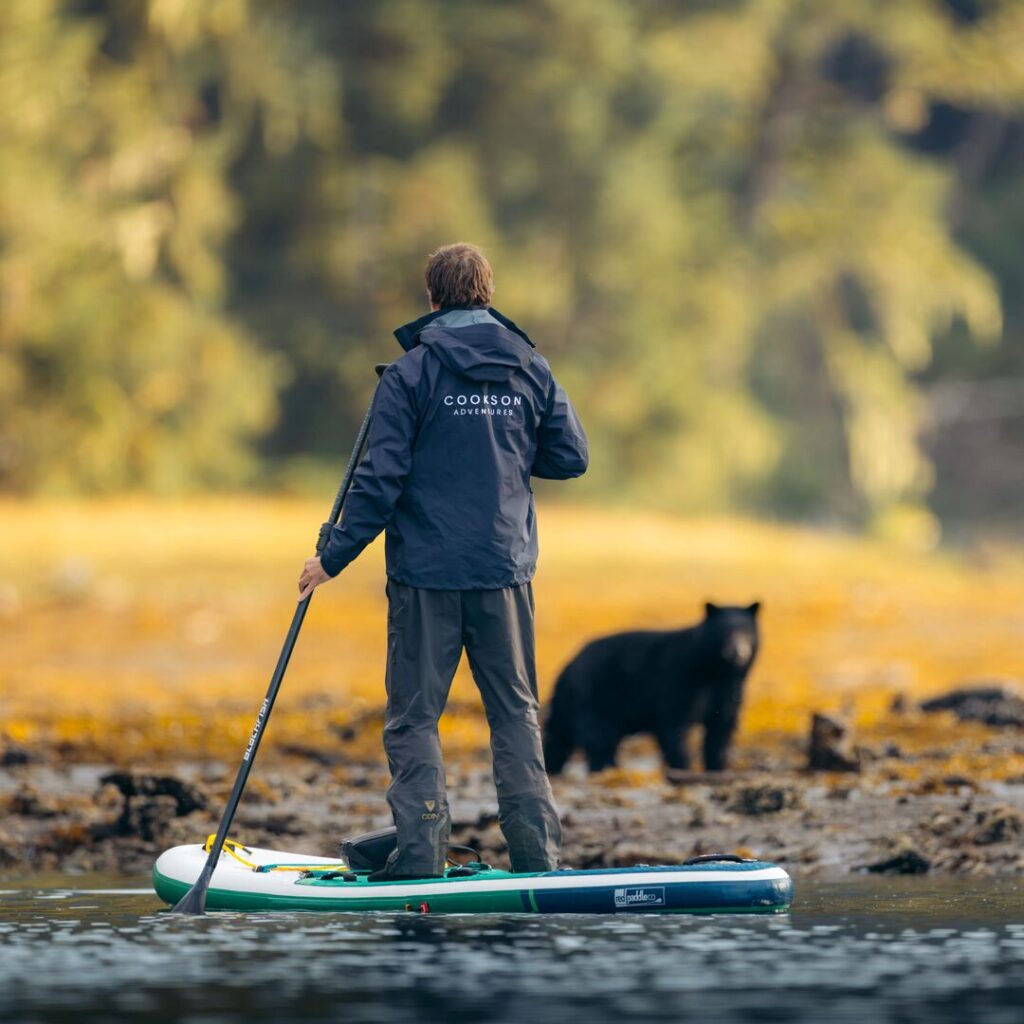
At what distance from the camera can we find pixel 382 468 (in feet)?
25.8

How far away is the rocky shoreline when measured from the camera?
32.1ft

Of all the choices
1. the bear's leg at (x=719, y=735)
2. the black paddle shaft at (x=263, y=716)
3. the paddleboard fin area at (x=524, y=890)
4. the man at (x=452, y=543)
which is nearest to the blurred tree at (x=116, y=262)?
the bear's leg at (x=719, y=735)

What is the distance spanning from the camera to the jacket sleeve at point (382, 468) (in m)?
7.88

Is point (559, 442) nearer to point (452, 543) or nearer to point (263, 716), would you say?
point (452, 543)

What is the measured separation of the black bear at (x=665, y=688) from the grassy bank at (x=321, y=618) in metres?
1.54

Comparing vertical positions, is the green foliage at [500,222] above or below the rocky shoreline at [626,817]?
above

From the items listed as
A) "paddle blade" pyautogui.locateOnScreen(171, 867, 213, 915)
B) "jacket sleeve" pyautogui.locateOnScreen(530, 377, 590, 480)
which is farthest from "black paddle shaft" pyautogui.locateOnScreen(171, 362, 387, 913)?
"jacket sleeve" pyautogui.locateOnScreen(530, 377, 590, 480)

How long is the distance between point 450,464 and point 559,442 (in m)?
0.45

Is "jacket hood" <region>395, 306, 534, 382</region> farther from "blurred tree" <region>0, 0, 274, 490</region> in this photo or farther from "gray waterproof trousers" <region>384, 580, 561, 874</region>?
"blurred tree" <region>0, 0, 274, 490</region>

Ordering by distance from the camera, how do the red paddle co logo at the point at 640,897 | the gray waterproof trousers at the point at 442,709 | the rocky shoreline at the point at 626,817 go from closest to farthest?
the red paddle co logo at the point at 640,897 < the gray waterproof trousers at the point at 442,709 < the rocky shoreline at the point at 626,817

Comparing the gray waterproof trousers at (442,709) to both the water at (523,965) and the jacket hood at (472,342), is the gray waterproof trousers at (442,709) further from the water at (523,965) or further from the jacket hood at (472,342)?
the jacket hood at (472,342)

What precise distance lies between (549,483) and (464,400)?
1070 inches

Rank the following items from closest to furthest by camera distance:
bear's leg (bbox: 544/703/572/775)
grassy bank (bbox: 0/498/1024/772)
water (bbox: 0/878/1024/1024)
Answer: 1. water (bbox: 0/878/1024/1024)
2. bear's leg (bbox: 544/703/572/775)
3. grassy bank (bbox: 0/498/1024/772)

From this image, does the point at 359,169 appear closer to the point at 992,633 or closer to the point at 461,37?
the point at 461,37
